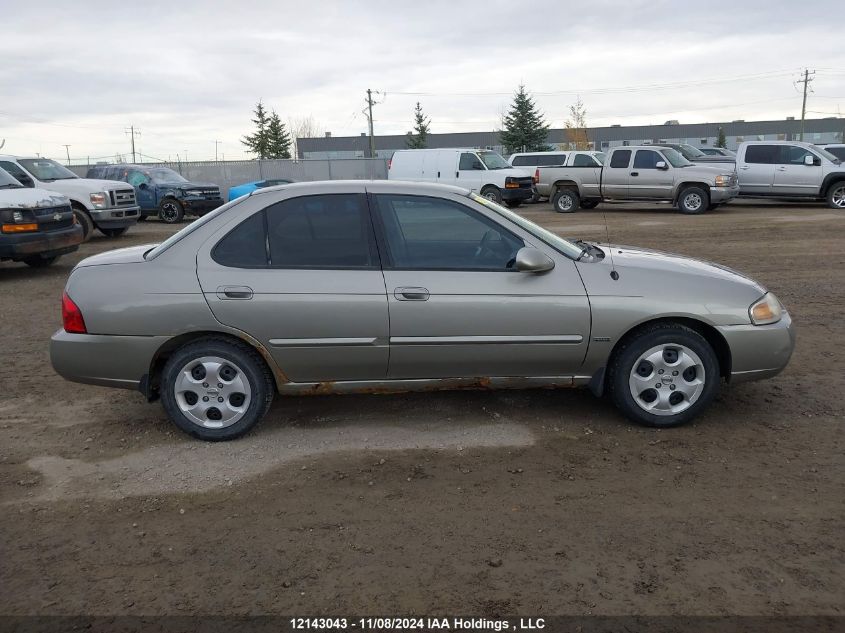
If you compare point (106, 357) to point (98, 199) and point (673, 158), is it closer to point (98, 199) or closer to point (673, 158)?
point (98, 199)

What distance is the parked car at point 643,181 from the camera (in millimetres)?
19516

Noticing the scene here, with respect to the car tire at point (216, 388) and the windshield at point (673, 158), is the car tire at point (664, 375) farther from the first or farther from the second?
the windshield at point (673, 158)

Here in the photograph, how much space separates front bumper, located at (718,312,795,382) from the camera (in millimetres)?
4449

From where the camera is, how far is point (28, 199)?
420 inches

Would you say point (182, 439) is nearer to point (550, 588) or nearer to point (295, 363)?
point (295, 363)

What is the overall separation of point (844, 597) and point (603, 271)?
7.35 ft

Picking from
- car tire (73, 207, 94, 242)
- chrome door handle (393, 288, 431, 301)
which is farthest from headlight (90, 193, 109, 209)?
chrome door handle (393, 288, 431, 301)

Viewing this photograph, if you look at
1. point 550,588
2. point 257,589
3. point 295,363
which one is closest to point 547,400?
point 295,363

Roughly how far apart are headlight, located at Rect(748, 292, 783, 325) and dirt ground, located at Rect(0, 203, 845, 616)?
704 millimetres

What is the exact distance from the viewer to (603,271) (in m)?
4.49

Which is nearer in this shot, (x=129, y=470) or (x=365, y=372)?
(x=129, y=470)

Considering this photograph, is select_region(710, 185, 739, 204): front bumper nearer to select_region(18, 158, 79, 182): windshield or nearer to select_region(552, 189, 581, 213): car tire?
select_region(552, 189, 581, 213): car tire

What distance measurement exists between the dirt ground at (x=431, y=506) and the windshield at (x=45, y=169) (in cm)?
1179

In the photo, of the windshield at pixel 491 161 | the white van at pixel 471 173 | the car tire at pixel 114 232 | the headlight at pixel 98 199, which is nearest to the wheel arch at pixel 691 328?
the headlight at pixel 98 199
